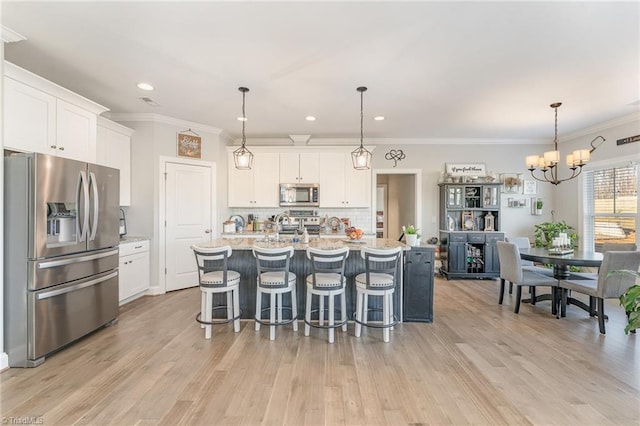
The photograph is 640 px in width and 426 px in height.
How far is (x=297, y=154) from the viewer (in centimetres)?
598

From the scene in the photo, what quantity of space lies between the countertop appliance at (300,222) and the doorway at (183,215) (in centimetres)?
136

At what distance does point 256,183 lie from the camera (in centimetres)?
598

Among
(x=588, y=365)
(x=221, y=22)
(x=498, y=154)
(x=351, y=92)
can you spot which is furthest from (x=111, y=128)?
(x=498, y=154)

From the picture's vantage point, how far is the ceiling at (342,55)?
7.46ft

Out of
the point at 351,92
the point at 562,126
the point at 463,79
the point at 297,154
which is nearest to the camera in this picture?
the point at 463,79

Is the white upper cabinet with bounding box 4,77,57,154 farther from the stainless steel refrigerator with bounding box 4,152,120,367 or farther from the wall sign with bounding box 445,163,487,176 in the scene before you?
the wall sign with bounding box 445,163,487,176

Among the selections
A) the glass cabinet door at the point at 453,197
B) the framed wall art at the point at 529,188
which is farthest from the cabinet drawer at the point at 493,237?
the framed wall art at the point at 529,188

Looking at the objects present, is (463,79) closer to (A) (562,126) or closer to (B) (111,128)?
(A) (562,126)

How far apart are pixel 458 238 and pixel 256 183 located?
408 cm

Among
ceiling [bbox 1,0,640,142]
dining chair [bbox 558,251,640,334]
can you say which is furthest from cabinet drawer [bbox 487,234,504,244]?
dining chair [bbox 558,251,640,334]

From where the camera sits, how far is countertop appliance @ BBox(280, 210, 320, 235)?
593cm

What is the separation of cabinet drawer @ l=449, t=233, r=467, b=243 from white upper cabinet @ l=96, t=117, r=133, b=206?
18.8ft

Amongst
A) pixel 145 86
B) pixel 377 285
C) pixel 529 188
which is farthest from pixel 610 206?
pixel 145 86

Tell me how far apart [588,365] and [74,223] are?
4.90 metres
